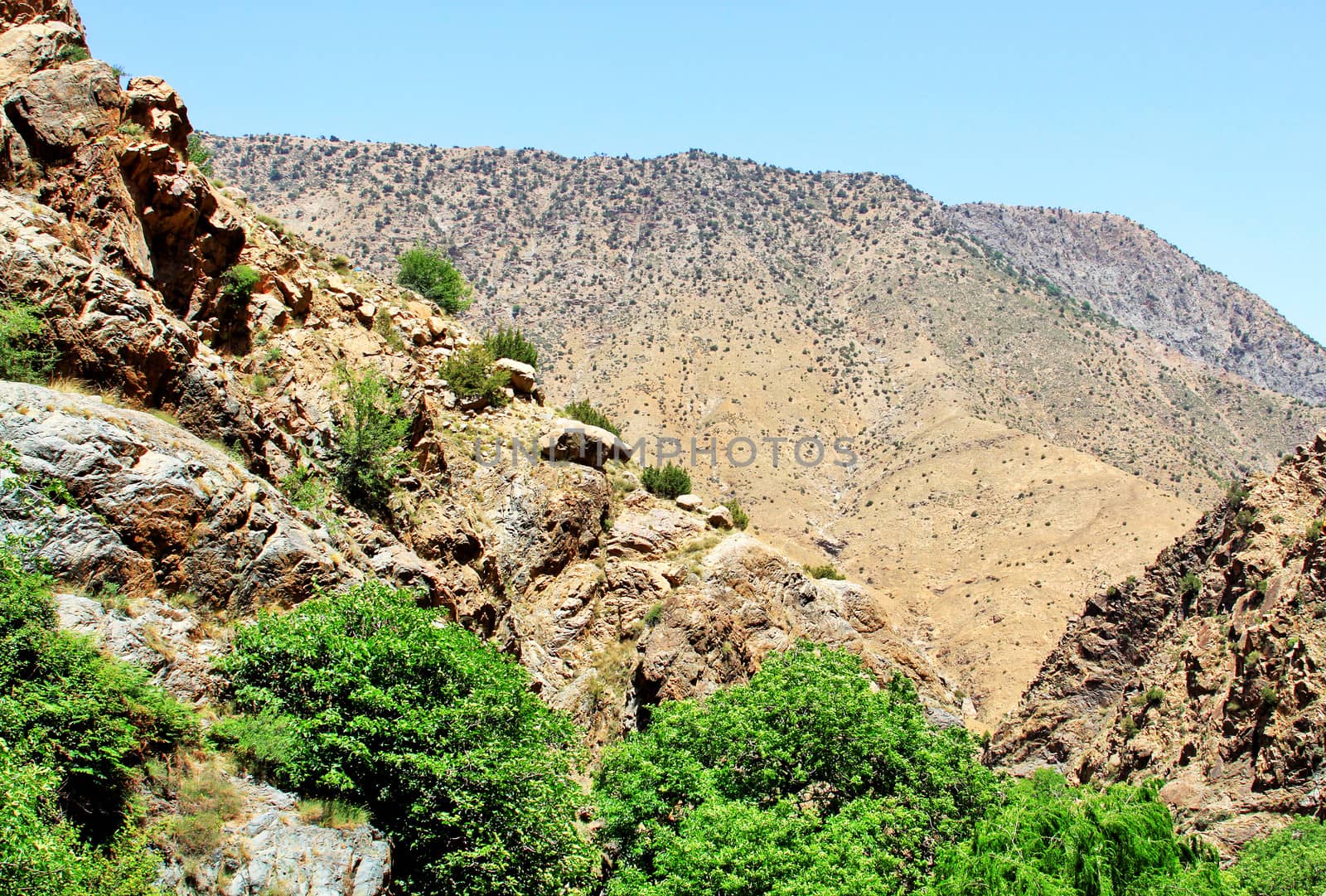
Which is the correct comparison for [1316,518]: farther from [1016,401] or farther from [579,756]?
[1016,401]

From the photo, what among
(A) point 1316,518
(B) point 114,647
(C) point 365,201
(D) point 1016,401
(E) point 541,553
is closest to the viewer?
(B) point 114,647

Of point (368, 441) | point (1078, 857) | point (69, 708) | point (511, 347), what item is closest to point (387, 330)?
point (511, 347)

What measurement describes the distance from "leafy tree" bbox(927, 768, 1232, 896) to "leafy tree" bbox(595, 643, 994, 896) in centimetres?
147

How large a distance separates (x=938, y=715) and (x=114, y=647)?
2127 cm

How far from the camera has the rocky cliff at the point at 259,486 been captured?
43.9 ft

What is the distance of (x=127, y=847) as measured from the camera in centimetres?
1080

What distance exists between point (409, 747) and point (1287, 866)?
53.1 feet

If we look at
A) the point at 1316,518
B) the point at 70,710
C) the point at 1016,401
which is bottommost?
the point at 70,710

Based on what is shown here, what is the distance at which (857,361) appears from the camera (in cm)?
9100

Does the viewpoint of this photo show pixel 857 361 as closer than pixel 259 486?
No

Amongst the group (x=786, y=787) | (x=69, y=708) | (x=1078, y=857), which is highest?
(x=1078, y=857)

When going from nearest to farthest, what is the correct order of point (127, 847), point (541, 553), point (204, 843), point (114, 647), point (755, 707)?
1. point (127, 847)
2. point (204, 843)
3. point (114, 647)
4. point (755, 707)
5. point (541, 553)

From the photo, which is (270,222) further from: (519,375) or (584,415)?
(584,415)

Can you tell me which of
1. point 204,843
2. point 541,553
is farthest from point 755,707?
point 204,843
